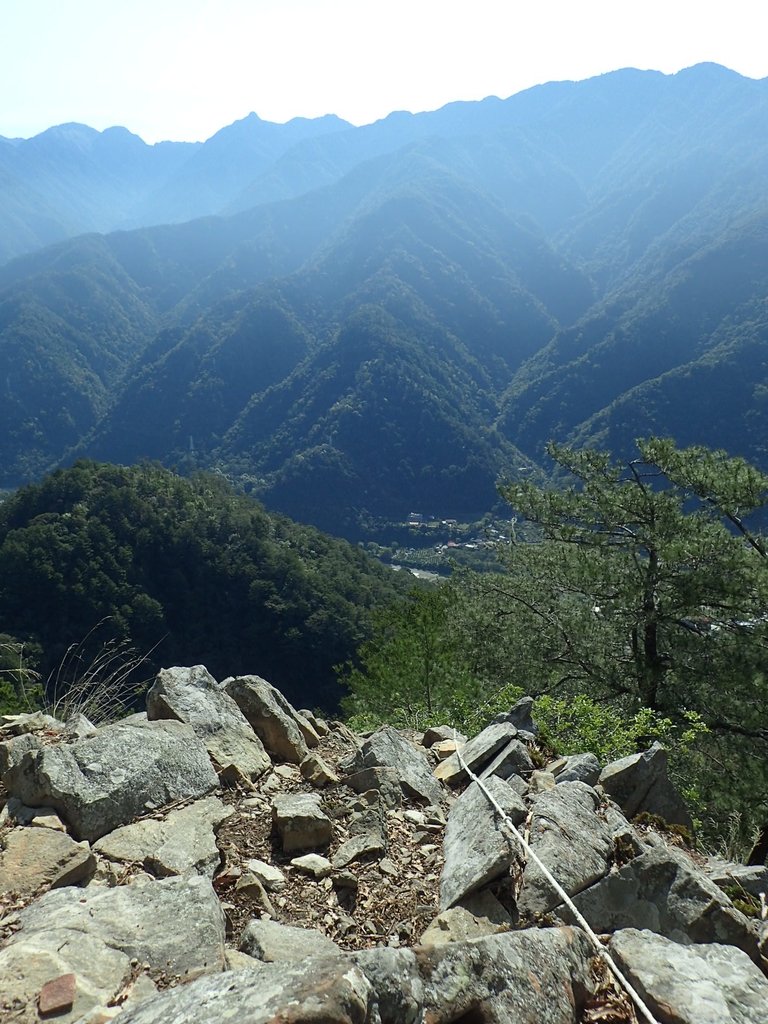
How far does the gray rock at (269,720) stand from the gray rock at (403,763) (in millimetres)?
611

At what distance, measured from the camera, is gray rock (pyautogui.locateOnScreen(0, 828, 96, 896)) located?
10.2 ft

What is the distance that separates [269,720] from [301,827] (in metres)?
1.68

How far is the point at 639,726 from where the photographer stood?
638 centimetres

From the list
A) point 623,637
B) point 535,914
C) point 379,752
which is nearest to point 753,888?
point 535,914

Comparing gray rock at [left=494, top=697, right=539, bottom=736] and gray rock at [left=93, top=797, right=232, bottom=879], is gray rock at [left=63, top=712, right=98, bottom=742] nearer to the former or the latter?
gray rock at [left=93, top=797, right=232, bottom=879]

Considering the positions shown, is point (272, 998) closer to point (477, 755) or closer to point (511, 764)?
point (511, 764)

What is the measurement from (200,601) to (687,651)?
5559 centimetres

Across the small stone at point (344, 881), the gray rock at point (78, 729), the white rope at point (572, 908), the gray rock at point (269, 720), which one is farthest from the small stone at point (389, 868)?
the gray rock at point (78, 729)

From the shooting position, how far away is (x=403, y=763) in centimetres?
490

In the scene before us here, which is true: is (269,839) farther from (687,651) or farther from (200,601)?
(200,601)

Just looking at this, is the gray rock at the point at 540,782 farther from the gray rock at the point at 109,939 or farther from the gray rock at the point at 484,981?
the gray rock at the point at 109,939

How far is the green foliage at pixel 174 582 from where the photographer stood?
52094mm

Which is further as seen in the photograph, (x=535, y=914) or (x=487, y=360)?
(x=487, y=360)

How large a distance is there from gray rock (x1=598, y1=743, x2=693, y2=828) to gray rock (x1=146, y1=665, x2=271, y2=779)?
246 centimetres
